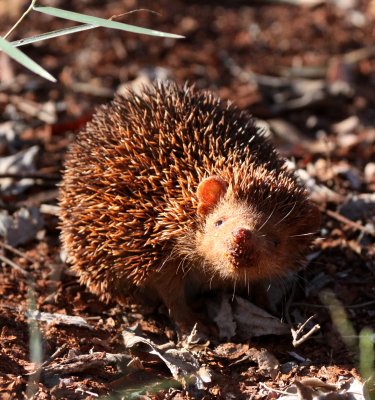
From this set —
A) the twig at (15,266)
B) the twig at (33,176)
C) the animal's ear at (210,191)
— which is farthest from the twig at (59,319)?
the twig at (33,176)

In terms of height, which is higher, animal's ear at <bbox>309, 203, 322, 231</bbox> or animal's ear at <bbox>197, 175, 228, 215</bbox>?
animal's ear at <bbox>197, 175, 228, 215</bbox>

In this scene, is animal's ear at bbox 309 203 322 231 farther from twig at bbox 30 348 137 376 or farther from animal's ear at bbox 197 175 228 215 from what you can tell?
twig at bbox 30 348 137 376

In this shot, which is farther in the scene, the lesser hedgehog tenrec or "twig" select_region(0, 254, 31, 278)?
"twig" select_region(0, 254, 31, 278)

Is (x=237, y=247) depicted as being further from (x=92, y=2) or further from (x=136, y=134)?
(x=92, y=2)

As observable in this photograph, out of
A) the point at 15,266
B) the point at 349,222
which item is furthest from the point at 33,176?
the point at 349,222

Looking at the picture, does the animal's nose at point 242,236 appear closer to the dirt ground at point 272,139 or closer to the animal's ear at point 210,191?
the animal's ear at point 210,191

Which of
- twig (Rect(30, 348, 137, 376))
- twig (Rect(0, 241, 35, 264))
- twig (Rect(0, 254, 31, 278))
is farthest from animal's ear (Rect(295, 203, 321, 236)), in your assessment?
twig (Rect(0, 241, 35, 264))
